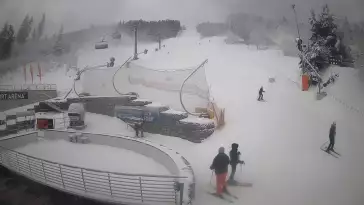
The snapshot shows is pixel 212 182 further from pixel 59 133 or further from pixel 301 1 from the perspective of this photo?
pixel 301 1

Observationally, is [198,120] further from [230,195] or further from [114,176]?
[114,176]

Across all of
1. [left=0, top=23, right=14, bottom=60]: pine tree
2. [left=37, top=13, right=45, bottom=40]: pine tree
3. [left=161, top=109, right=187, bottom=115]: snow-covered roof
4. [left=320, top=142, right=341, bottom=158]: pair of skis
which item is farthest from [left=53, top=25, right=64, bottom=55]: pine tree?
[left=320, top=142, right=341, bottom=158]: pair of skis

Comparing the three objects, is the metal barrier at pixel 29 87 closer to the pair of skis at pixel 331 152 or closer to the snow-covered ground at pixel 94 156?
the snow-covered ground at pixel 94 156

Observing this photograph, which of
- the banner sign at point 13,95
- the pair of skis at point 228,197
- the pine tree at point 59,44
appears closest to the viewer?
the pair of skis at point 228,197

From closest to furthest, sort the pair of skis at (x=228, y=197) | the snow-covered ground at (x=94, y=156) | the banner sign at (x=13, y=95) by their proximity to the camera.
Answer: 1. the pair of skis at (x=228, y=197)
2. the snow-covered ground at (x=94, y=156)
3. the banner sign at (x=13, y=95)

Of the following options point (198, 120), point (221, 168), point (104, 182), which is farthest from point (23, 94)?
point (221, 168)

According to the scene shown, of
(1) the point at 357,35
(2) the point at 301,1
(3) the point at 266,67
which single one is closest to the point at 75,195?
(3) the point at 266,67

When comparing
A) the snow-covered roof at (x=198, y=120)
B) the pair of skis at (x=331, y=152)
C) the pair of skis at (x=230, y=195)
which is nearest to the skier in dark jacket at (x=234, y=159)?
the pair of skis at (x=230, y=195)
